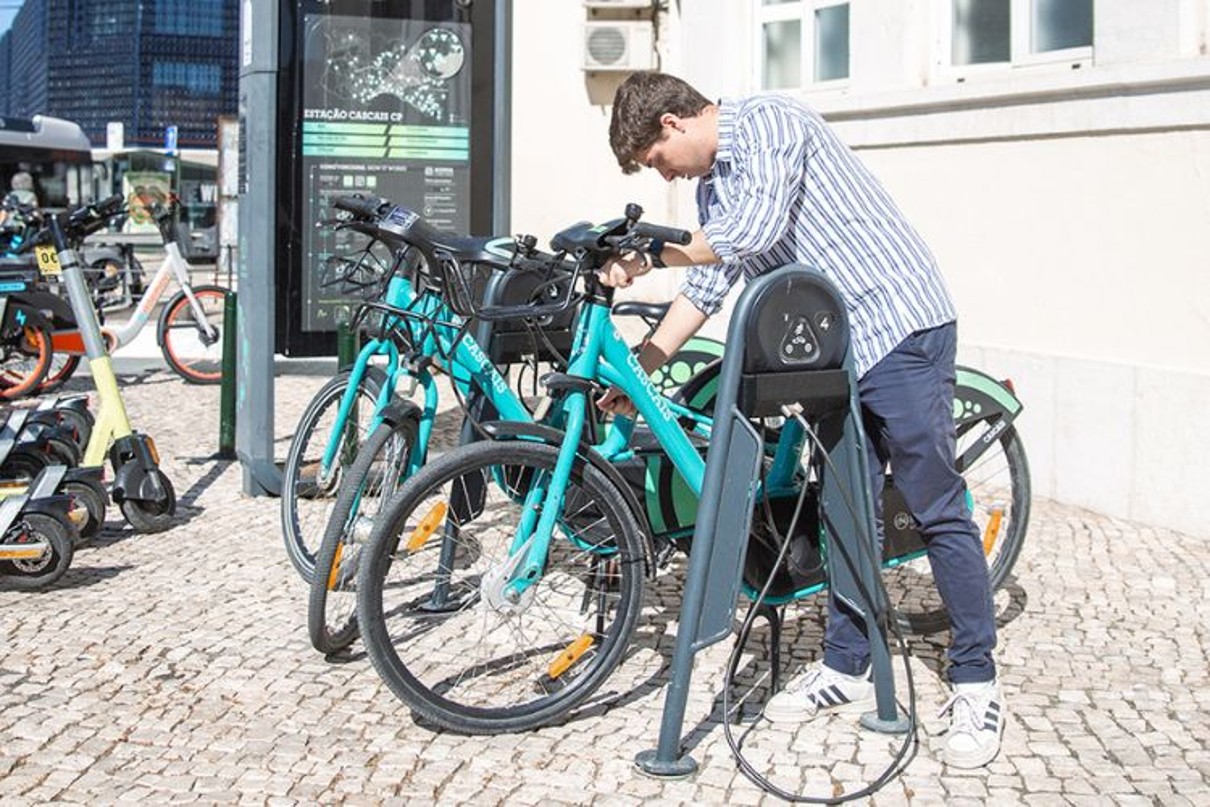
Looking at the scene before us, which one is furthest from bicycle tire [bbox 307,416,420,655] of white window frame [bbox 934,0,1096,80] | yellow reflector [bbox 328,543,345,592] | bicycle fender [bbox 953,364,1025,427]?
white window frame [bbox 934,0,1096,80]

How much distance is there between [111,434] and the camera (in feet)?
21.9

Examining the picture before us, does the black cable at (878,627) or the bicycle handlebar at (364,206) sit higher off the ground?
the bicycle handlebar at (364,206)

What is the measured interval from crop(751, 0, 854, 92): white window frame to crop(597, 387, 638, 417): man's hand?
4.90 meters

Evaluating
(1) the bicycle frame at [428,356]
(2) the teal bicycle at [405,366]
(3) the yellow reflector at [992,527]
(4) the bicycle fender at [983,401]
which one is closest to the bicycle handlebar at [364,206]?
(2) the teal bicycle at [405,366]

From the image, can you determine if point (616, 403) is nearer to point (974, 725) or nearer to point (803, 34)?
point (974, 725)

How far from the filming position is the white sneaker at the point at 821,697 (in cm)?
442

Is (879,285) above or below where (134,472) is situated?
above

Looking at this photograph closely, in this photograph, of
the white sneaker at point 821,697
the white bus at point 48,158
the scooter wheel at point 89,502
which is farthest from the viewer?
the white bus at point 48,158

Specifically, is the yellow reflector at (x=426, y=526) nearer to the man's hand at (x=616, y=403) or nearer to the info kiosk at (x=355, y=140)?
the man's hand at (x=616, y=403)

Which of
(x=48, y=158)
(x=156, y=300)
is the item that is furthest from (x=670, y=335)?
(x=48, y=158)

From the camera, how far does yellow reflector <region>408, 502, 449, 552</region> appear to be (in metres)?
4.26

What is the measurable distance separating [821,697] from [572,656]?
70 cm

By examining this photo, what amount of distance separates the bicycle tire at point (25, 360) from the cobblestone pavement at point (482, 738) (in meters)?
5.31

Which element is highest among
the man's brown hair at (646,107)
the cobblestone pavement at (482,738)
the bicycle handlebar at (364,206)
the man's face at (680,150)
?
the man's brown hair at (646,107)
